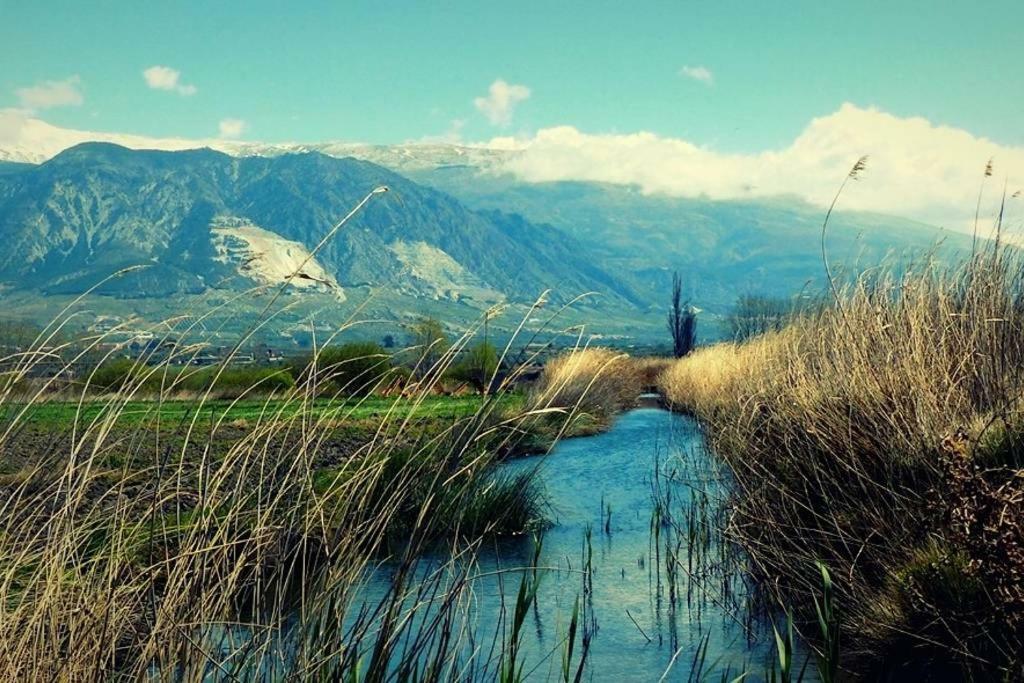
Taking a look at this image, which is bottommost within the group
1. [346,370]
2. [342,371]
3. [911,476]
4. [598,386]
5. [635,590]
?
[598,386]

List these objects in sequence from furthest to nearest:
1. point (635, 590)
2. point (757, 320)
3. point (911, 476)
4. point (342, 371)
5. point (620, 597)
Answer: point (757, 320) → point (635, 590) → point (620, 597) → point (911, 476) → point (342, 371)

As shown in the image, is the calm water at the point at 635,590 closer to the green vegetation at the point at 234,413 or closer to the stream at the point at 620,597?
the stream at the point at 620,597

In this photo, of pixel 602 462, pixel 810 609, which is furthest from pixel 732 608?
pixel 602 462

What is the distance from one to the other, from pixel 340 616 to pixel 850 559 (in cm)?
579

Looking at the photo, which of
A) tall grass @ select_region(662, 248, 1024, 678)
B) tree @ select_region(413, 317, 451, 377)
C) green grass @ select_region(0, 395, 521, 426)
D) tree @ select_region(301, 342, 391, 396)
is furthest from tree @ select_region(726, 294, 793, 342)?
tree @ select_region(301, 342, 391, 396)

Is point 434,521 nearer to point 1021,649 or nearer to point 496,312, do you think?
point 496,312

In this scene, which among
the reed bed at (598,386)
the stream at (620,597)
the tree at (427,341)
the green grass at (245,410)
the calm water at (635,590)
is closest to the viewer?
the green grass at (245,410)

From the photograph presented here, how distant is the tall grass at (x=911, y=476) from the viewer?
6723mm

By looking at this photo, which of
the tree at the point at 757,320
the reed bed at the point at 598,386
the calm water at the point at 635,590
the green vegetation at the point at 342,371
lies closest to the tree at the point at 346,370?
the green vegetation at the point at 342,371

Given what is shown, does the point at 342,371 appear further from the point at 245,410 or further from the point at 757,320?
the point at 757,320

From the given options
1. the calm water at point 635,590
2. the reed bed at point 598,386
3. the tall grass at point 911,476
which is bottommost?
Result: the reed bed at point 598,386

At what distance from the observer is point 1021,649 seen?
657cm

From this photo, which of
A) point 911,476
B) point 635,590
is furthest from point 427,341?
point 635,590

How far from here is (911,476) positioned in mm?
9164
